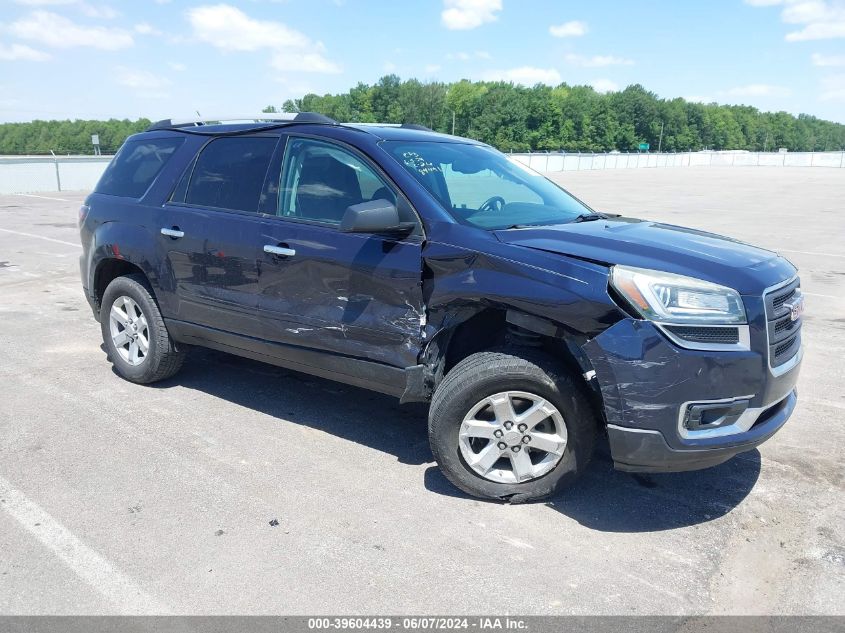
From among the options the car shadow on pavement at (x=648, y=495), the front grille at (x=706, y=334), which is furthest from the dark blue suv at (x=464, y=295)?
the car shadow on pavement at (x=648, y=495)

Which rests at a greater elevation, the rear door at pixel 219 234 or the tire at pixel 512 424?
the rear door at pixel 219 234

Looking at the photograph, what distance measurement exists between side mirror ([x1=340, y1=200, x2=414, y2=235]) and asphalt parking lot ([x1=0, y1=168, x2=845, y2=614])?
136 centimetres

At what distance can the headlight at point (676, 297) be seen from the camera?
3.11m

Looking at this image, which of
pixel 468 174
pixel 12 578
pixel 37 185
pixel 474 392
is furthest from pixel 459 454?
pixel 37 185

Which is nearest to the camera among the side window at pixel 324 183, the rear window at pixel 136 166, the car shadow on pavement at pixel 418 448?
the car shadow on pavement at pixel 418 448

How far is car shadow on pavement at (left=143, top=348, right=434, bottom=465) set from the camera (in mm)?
4430

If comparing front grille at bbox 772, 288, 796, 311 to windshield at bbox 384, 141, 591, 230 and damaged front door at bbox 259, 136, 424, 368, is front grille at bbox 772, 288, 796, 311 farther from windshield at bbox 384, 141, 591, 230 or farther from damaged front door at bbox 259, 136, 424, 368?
damaged front door at bbox 259, 136, 424, 368

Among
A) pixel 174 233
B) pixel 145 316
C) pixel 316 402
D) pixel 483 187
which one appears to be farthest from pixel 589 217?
pixel 145 316

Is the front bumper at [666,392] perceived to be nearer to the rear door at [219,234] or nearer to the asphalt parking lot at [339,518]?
the asphalt parking lot at [339,518]

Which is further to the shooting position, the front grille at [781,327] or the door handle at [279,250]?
the door handle at [279,250]

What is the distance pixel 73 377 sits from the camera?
18.0 feet

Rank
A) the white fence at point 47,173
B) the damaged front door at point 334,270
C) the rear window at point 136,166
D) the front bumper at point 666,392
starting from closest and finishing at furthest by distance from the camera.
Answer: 1. the front bumper at point 666,392
2. the damaged front door at point 334,270
3. the rear window at point 136,166
4. the white fence at point 47,173

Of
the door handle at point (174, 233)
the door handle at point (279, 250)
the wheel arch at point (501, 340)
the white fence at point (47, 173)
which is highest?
the white fence at point (47, 173)

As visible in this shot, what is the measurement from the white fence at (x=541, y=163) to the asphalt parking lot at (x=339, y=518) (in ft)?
11.4
